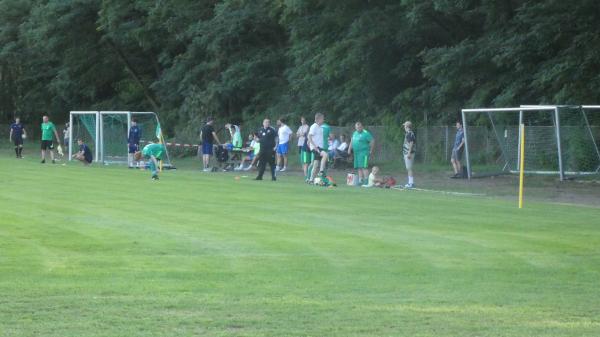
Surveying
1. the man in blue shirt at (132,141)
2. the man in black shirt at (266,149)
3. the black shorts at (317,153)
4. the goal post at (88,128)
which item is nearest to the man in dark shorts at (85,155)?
the goal post at (88,128)

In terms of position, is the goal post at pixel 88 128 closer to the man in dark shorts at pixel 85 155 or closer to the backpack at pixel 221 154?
the man in dark shorts at pixel 85 155

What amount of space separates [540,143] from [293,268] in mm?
22416

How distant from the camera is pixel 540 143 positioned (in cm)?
3294

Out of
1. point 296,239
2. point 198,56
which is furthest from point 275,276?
point 198,56

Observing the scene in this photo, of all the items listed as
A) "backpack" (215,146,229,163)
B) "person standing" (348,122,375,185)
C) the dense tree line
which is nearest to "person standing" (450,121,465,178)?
the dense tree line

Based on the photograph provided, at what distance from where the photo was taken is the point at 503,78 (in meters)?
37.7

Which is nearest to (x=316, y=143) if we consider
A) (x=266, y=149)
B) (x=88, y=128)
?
(x=266, y=149)

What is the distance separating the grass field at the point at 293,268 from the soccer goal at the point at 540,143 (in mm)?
9888

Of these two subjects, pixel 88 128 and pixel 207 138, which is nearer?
pixel 207 138

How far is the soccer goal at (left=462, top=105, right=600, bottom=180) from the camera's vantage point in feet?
101

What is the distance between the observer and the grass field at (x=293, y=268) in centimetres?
882

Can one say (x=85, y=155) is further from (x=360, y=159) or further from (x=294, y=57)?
(x=360, y=159)

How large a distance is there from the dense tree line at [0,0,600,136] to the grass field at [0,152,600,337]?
15759mm

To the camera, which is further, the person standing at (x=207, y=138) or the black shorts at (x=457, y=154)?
the person standing at (x=207, y=138)
